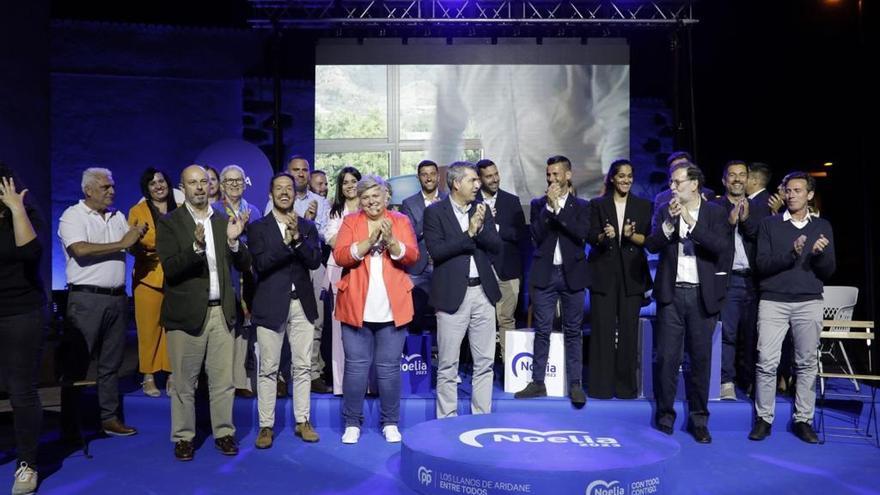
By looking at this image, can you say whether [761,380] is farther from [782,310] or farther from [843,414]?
[843,414]

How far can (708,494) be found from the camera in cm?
426

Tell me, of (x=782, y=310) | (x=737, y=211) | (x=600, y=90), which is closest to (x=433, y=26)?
(x=600, y=90)

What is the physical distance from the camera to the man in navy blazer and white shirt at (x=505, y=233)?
6230 mm

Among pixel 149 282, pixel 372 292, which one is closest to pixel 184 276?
pixel 149 282

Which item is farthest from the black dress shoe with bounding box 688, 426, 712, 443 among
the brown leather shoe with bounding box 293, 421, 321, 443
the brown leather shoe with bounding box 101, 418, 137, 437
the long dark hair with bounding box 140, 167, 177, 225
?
the long dark hair with bounding box 140, 167, 177, 225

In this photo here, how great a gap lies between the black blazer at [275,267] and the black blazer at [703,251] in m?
2.20

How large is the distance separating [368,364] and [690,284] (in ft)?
6.96

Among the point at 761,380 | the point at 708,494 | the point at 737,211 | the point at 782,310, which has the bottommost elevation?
the point at 708,494

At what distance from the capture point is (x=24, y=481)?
4.19m

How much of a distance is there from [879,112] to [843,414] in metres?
2.40

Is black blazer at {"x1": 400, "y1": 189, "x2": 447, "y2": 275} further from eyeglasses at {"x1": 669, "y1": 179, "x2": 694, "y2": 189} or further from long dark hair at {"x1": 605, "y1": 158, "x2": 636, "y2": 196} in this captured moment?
eyeglasses at {"x1": 669, "y1": 179, "x2": 694, "y2": 189}

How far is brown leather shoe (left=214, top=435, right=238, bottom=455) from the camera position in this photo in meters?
4.95

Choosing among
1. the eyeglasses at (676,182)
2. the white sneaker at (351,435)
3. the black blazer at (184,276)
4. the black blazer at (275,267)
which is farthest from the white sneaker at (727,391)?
the black blazer at (184,276)

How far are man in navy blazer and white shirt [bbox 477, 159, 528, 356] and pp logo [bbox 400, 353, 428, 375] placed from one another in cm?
68
